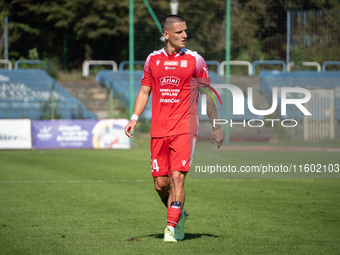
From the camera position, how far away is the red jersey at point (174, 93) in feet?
18.3

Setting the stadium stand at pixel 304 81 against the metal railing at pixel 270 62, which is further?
the metal railing at pixel 270 62

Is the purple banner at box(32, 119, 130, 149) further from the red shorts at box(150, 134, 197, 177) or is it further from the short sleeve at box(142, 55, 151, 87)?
the red shorts at box(150, 134, 197, 177)

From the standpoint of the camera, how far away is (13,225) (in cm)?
651

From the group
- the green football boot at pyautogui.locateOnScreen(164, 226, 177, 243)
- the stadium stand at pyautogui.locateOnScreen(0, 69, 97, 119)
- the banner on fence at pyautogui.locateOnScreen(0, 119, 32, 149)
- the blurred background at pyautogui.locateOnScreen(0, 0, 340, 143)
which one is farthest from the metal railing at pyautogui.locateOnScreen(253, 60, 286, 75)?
the green football boot at pyautogui.locateOnScreen(164, 226, 177, 243)

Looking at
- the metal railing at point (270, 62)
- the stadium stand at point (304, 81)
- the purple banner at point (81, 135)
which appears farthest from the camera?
the metal railing at point (270, 62)

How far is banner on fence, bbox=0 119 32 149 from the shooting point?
20688 mm

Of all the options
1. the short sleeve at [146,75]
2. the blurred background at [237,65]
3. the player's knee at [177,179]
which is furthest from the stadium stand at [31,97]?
the player's knee at [177,179]

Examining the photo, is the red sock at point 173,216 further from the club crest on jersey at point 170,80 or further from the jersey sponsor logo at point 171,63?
the jersey sponsor logo at point 171,63

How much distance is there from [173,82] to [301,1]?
22855 mm

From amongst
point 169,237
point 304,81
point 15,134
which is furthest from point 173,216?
point 304,81

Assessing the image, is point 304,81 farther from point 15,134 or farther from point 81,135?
point 15,134

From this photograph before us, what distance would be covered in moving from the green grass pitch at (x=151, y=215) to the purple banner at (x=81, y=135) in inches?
322

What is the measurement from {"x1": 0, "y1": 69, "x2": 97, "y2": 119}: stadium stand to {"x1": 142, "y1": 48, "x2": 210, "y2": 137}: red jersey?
65.1 feet

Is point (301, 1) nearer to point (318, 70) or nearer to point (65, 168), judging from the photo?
point (318, 70)
